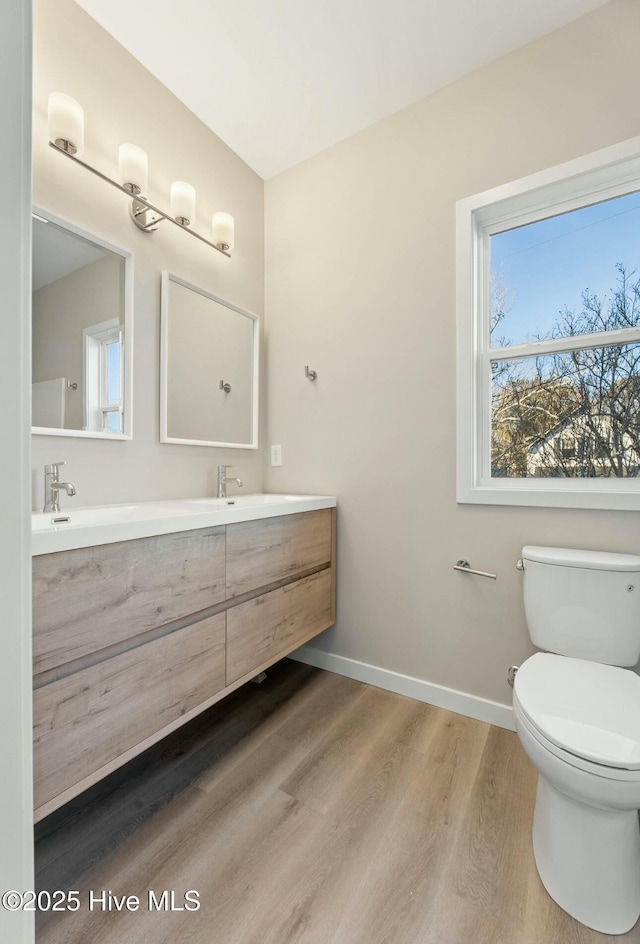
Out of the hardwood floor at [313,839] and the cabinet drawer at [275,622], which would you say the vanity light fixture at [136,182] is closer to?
the cabinet drawer at [275,622]

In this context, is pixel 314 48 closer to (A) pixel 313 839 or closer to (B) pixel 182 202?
(B) pixel 182 202

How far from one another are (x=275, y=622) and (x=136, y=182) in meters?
1.71

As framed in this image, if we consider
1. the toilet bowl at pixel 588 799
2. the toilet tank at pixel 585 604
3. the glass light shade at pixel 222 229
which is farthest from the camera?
the glass light shade at pixel 222 229

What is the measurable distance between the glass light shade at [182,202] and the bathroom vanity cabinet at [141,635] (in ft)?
4.25

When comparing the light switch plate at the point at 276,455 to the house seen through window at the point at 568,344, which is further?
the light switch plate at the point at 276,455

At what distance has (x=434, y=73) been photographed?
170 centimetres

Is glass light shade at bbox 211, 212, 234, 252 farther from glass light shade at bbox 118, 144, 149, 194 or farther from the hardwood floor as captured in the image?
the hardwood floor

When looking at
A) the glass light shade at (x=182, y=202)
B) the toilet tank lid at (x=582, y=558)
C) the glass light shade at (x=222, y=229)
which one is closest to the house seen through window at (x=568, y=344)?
the toilet tank lid at (x=582, y=558)

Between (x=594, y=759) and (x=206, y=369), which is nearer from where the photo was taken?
(x=594, y=759)

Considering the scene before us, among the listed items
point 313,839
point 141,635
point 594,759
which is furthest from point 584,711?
point 141,635

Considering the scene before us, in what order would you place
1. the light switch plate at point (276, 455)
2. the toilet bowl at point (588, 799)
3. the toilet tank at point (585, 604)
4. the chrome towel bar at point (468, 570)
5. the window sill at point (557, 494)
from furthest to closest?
the light switch plate at point (276, 455)
the chrome towel bar at point (468, 570)
the window sill at point (557, 494)
the toilet tank at point (585, 604)
the toilet bowl at point (588, 799)

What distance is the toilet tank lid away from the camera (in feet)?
4.33

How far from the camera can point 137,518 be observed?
4.81ft

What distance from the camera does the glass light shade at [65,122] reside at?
4.34 ft
